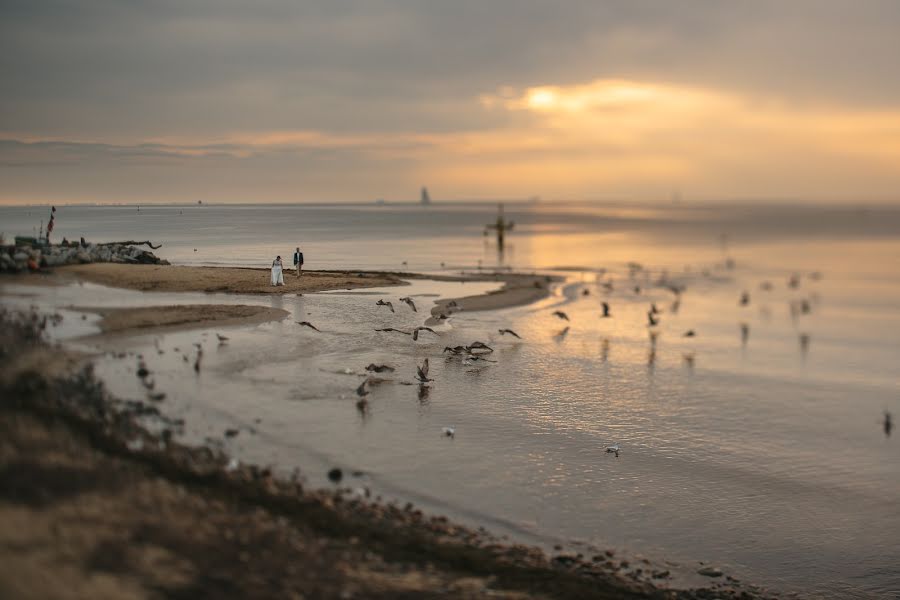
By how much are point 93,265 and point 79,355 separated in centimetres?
1350

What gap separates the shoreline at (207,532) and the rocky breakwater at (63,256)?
9867 mm

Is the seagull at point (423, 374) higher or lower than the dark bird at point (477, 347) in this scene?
lower

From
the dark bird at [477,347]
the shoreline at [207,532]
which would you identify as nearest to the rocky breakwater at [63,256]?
the shoreline at [207,532]

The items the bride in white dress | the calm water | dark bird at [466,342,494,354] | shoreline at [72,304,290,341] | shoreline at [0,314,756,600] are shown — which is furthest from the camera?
the bride in white dress

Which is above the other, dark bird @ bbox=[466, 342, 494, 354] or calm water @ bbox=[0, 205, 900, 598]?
dark bird @ bbox=[466, 342, 494, 354]

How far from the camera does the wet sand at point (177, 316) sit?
21.0 m

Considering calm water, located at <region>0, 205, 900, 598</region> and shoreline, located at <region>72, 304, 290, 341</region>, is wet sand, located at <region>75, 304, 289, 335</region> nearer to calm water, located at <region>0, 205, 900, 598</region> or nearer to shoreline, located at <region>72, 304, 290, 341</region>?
shoreline, located at <region>72, 304, 290, 341</region>

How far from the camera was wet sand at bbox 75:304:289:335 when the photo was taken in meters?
21.0

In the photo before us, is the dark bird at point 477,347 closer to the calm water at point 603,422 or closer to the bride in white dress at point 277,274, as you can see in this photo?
the calm water at point 603,422

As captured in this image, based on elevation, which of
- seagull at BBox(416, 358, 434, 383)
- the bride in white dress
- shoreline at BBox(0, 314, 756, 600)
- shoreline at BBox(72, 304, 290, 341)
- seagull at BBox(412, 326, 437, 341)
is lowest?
shoreline at BBox(0, 314, 756, 600)

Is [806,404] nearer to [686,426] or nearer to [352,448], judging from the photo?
[686,426]

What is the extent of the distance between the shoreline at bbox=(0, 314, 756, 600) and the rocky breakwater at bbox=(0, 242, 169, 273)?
32.4ft

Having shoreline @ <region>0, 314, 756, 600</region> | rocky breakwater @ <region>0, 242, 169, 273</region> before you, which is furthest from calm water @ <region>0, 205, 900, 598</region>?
shoreline @ <region>0, 314, 756, 600</region>

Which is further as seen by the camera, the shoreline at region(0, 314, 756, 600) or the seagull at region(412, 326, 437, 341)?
the seagull at region(412, 326, 437, 341)
